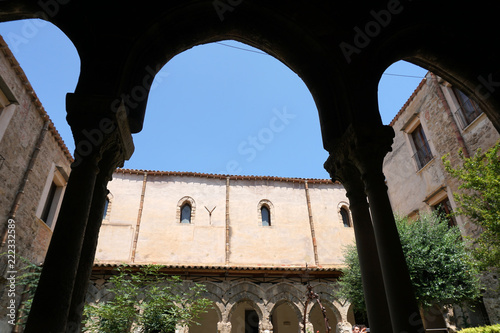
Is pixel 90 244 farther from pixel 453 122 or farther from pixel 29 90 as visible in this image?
pixel 453 122

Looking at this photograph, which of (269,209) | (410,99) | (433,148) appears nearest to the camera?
(433,148)

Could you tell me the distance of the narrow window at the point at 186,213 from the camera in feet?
52.1

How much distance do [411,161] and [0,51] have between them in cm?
1361

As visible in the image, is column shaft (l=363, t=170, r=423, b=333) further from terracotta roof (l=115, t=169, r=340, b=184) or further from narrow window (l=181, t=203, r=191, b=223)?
terracotta roof (l=115, t=169, r=340, b=184)

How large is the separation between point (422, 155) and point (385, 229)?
10914mm

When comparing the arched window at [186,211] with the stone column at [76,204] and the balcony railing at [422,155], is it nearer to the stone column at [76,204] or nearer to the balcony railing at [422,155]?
the balcony railing at [422,155]

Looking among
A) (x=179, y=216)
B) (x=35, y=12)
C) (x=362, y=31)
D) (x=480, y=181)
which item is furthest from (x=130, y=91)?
(x=179, y=216)

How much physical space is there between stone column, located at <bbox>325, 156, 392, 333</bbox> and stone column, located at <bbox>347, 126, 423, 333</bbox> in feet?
1.00

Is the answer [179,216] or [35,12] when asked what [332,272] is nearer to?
[179,216]

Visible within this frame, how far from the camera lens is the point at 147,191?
15891 millimetres

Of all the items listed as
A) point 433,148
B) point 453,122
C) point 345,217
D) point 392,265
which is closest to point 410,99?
point 433,148

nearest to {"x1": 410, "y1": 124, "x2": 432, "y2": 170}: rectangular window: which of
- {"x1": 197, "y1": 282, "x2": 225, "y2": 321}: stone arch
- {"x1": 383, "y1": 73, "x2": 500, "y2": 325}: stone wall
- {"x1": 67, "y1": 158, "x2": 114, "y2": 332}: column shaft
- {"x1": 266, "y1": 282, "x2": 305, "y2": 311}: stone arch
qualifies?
{"x1": 383, "y1": 73, "x2": 500, "y2": 325}: stone wall

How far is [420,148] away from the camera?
41.1 ft

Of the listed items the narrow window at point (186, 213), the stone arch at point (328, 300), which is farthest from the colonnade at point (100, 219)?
the narrow window at point (186, 213)
